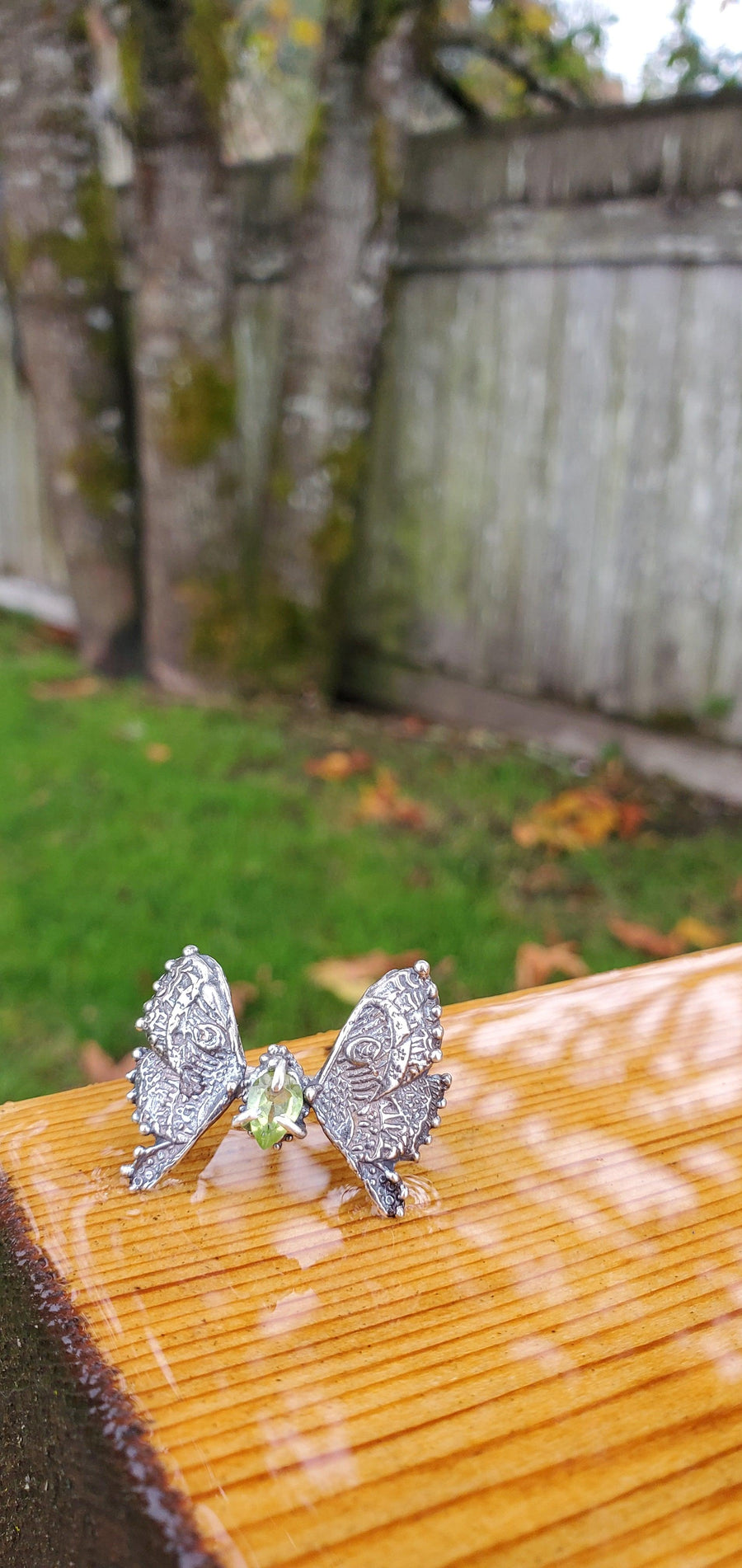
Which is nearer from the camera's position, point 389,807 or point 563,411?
point 389,807

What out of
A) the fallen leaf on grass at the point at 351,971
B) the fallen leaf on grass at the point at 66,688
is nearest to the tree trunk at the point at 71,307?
the fallen leaf on grass at the point at 66,688

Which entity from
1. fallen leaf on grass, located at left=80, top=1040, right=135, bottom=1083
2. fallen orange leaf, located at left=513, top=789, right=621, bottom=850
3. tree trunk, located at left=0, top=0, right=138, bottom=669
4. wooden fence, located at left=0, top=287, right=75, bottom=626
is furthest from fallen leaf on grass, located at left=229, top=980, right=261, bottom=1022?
wooden fence, located at left=0, top=287, right=75, bottom=626

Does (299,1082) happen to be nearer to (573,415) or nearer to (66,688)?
(573,415)

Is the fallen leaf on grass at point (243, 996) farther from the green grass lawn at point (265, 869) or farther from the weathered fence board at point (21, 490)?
the weathered fence board at point (21, 490)

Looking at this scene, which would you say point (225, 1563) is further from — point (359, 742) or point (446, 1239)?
point (359, 742)

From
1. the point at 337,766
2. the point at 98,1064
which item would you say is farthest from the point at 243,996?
the point at 337,766

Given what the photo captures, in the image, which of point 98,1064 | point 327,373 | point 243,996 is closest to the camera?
point 98,1064

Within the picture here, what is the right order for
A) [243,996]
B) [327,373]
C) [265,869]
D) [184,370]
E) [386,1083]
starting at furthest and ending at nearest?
[184,370] → [327,373] → [265,869] → [243,996] → [386,1083]
